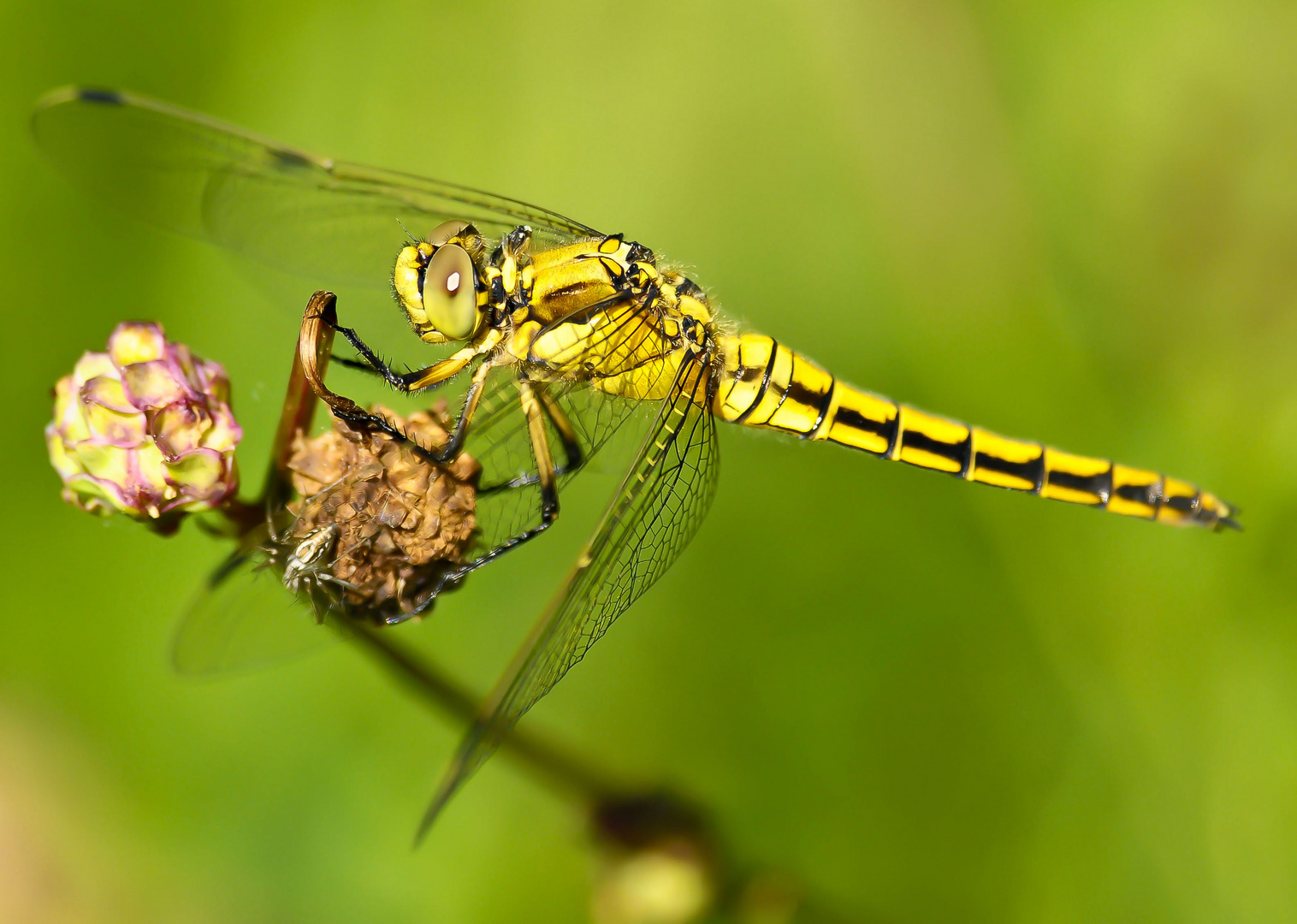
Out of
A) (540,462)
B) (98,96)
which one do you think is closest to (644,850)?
(540,462)

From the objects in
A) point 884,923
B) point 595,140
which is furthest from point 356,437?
point 595,140

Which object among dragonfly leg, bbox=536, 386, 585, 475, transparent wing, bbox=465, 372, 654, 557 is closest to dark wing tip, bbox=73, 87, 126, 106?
transparent wing, bbox=465, 372, 654, 557

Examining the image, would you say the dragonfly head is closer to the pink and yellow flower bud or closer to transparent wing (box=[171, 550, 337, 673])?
the pink and yellow flower bud

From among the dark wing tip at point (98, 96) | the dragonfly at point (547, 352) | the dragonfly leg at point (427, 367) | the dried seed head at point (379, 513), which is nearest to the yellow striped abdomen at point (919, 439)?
the dragonfly at point (547, 352)

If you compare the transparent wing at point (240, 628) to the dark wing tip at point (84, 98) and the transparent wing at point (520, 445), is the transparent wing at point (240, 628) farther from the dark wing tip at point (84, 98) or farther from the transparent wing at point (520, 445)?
the dark wing tip at point (84, 98)

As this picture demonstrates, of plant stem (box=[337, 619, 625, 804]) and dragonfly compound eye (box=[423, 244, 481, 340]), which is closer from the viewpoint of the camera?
plant stem (box=[337, 619, 625, 804])

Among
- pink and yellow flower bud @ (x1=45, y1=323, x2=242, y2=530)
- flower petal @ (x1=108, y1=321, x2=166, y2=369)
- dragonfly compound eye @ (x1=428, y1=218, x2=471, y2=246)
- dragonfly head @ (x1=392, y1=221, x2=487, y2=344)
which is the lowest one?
pink and yellow flower bud @ (x1=45, y1=323, x2=242, y2=530)
